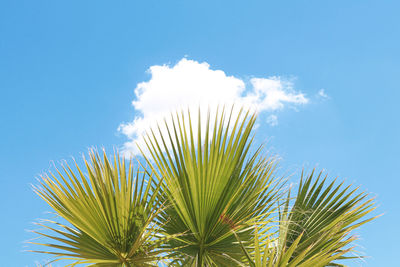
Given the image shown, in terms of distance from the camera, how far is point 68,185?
176 inches

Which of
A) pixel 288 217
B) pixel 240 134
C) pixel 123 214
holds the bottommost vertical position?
pixel 123 214

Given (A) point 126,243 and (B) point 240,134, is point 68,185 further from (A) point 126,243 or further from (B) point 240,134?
(B) point 240,134

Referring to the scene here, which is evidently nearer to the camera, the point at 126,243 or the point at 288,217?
the point at 126,243

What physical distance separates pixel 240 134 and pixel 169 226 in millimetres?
1267

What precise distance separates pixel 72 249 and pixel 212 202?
1.46 metres

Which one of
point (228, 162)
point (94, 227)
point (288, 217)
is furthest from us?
point (288, 217)

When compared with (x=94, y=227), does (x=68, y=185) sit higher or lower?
higher

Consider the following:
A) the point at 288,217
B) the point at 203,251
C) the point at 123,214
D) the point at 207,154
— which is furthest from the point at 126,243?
the point at 288,217

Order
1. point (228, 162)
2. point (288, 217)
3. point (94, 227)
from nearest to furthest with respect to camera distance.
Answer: point (94, 227) → point (228, 162) → point (288, 217)

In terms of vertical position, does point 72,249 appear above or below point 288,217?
below

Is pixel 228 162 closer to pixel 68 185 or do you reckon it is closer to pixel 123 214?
pixel 123 214

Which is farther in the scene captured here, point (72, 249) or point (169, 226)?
point (169, 226)

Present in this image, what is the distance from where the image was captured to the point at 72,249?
14.2 ft

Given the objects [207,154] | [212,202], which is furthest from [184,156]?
[212,202]
